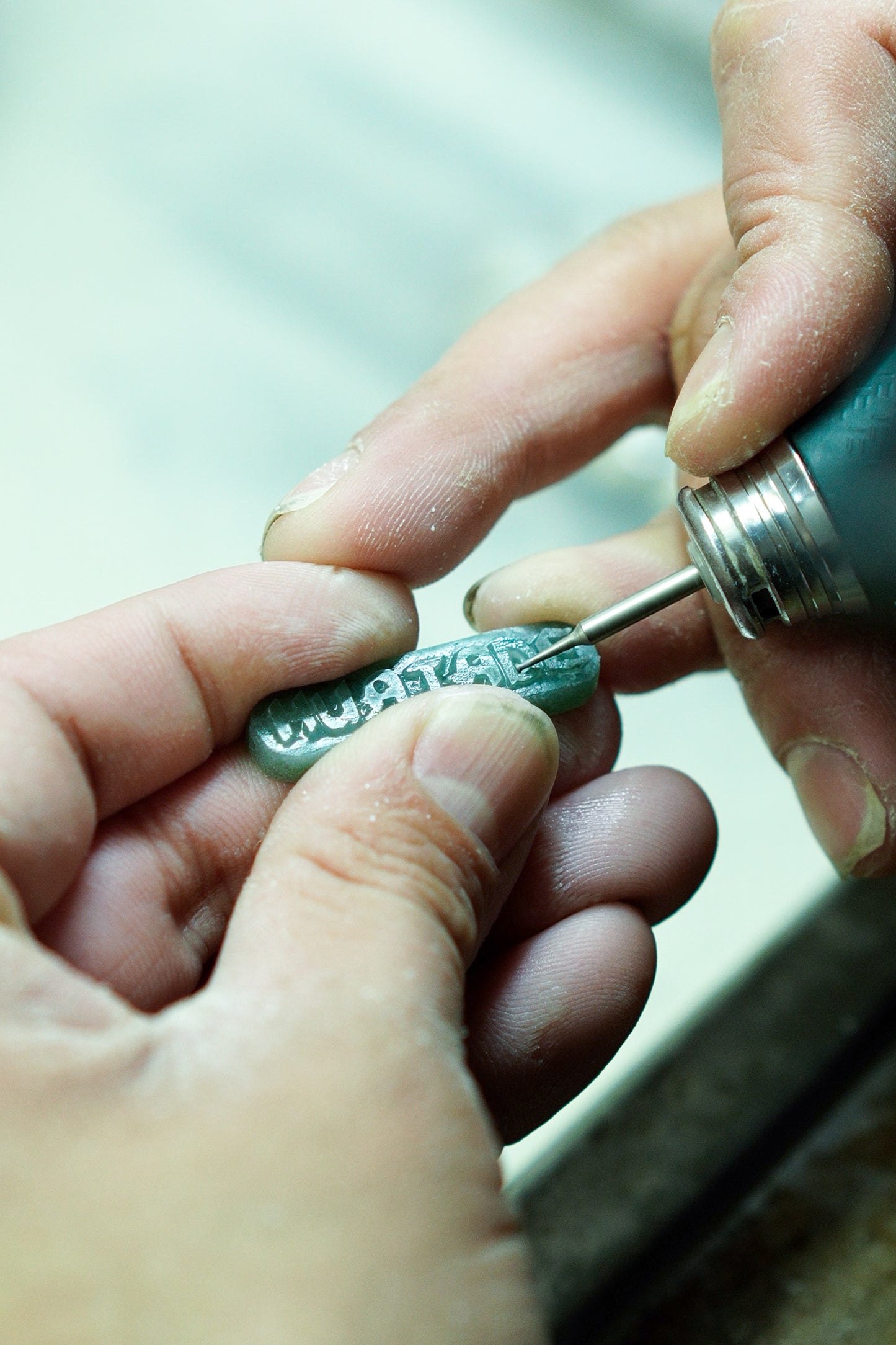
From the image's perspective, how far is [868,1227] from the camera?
0.80m

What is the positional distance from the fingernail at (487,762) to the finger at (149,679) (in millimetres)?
131

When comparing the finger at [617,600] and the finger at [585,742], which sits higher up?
the finger at [617,600]

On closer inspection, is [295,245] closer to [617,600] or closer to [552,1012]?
[617,600]

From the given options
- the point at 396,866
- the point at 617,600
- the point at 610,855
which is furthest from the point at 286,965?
the point at 617,600

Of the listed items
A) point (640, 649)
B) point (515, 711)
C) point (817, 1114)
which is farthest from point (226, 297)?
point (817, 1114)

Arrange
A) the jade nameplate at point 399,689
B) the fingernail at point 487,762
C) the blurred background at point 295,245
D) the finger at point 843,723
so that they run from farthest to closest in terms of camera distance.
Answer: the blurred background at point 295,245, the finger at point 843,723, the jade nameplate at point 399,689, the fingernail at point 487,762

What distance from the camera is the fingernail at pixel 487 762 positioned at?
55 centimetres

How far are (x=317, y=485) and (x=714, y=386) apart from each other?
261 millimetres

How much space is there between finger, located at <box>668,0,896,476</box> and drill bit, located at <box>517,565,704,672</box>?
0.23 ft

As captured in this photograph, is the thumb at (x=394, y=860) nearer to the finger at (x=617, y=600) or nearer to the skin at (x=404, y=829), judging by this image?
the skin at (x=404, y=829)

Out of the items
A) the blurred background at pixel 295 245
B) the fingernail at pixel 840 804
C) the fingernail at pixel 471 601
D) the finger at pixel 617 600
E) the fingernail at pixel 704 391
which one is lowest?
the fingernail at pixel 840 804

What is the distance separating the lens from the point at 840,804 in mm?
777

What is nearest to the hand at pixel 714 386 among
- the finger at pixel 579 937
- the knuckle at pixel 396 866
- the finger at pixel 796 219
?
the finger at pixel 796 219

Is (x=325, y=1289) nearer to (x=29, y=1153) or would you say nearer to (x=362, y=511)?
(x=29, y=1153)
